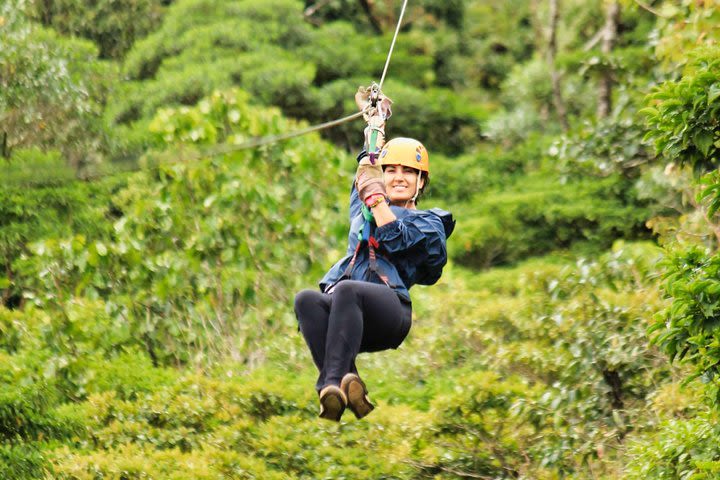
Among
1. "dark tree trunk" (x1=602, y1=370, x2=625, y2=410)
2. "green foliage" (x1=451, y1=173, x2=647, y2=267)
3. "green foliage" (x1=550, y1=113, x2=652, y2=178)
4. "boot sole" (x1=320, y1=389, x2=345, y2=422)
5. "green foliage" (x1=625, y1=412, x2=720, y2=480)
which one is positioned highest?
"green foliage" (x1=451, y1=173, x2=647, y2=267)

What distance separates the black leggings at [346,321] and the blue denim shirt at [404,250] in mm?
148

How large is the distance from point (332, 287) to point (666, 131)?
5.46 ft

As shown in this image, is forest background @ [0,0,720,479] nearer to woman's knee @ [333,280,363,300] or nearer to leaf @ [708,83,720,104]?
leaf @ [708,83,720,104]

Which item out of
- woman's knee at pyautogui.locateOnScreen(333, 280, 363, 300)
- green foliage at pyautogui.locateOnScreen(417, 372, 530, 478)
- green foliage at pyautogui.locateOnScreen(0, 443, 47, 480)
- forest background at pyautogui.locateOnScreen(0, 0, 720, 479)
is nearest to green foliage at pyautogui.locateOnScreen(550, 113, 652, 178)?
forest background at pyautogui.locateOnScreen(0, 0, 720, 479)

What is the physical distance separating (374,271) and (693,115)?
1573 mm

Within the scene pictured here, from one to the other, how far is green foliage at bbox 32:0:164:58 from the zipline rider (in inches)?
445

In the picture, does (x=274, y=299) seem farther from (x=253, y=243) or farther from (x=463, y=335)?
(x=463, y=335)

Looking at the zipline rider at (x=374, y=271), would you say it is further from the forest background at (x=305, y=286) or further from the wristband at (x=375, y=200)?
the forest background at (x=305, y=286)

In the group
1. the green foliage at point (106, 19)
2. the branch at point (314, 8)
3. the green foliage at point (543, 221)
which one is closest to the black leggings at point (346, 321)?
the green foliage at point (543, 221)

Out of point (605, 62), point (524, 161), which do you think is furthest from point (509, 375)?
point (524, 161)

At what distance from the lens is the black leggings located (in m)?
4.79

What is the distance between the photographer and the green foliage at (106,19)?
16500 millimetres

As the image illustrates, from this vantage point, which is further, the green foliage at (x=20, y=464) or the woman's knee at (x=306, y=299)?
the green foliage at (x=20, y=464)

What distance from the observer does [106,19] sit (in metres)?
17.5
